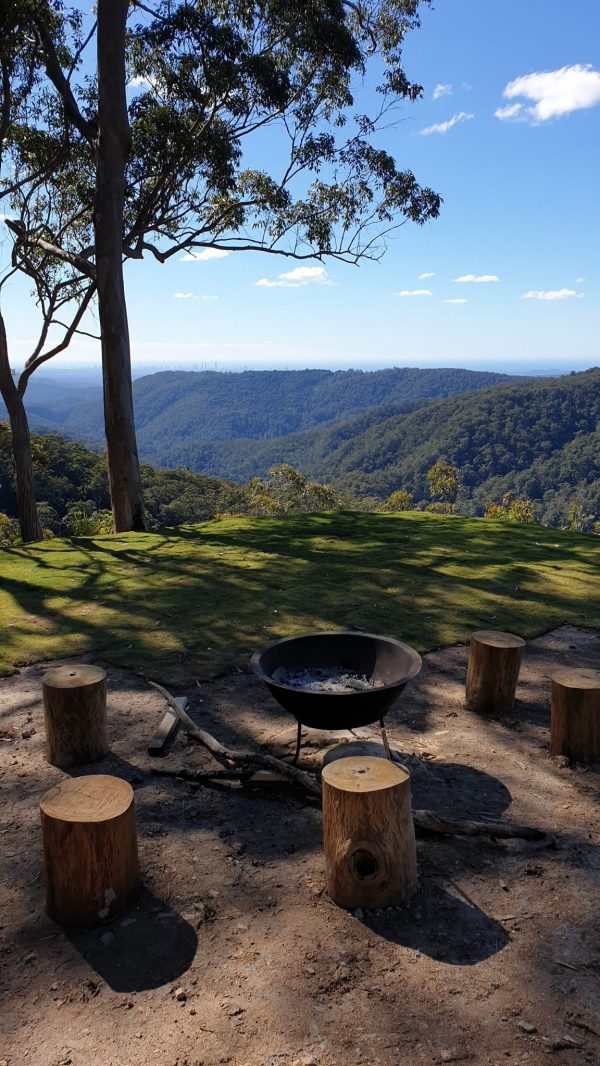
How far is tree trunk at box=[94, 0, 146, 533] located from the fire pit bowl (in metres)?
8.62

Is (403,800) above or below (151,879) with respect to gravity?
above

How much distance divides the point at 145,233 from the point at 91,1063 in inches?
547

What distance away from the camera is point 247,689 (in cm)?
460

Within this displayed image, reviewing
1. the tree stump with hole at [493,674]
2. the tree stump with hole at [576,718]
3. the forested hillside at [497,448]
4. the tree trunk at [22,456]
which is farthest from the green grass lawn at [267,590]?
the forested hillside at [497,448]

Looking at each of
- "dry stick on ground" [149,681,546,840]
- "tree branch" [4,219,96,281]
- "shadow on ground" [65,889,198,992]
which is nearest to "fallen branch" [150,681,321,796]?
"dry stick on ground" [149,681,546,840]

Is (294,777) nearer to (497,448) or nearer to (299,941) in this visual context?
(299,941)

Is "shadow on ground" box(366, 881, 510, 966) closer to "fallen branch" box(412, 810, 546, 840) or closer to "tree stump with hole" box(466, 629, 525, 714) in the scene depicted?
"fallen branch" box(412, 810, 546, 840)

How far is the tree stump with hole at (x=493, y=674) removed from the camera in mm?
4141

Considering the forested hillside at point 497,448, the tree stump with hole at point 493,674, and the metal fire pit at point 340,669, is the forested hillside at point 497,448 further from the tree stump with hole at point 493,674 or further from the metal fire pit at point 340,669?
the metal fire pit at point 340,669

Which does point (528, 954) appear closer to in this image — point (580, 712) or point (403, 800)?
point (403, 800)

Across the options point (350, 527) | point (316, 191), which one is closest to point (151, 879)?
point (350, 527)

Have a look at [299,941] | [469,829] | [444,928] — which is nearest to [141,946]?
[299,941]

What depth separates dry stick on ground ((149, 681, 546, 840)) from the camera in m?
2.91

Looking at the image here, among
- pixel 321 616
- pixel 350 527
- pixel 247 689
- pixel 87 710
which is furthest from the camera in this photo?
pixel 350 527
